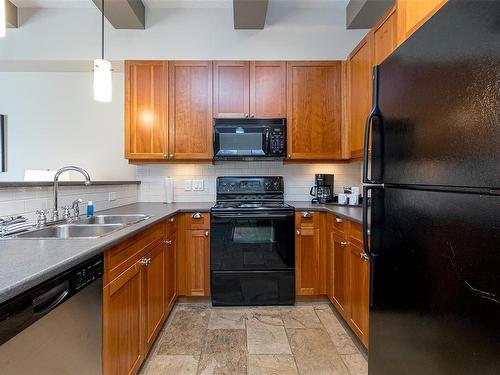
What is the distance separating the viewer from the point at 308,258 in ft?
8.54

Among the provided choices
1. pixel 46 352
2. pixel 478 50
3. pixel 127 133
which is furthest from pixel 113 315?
pixel 127 133

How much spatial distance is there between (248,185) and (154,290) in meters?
1.51

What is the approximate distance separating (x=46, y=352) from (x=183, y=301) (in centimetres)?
189

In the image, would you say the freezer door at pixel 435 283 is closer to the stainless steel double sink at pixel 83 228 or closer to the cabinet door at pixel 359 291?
the cabinet door at pixel 359 291

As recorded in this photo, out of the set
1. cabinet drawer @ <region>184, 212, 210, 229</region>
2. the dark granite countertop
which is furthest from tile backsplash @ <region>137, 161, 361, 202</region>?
the dark granite countertop

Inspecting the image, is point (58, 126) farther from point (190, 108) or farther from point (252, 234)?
point (252, 234)

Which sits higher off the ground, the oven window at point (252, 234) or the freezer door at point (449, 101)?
the freezer door at point (449, 101)

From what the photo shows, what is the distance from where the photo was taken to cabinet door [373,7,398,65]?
1.87 m

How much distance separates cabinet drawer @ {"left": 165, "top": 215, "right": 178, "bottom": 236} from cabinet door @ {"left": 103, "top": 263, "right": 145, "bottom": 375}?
0.61 m

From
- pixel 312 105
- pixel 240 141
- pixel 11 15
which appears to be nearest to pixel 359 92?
pixel 312 105

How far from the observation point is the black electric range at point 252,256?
252 centimetres

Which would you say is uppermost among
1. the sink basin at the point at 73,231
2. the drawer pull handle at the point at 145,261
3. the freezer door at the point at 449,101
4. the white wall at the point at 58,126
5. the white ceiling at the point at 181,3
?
the white ceiling at the point at 181,3

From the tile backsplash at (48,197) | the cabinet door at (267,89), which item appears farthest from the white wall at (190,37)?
the tile backsplash at (48,197)

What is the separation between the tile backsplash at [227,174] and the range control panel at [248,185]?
8 centimetres
